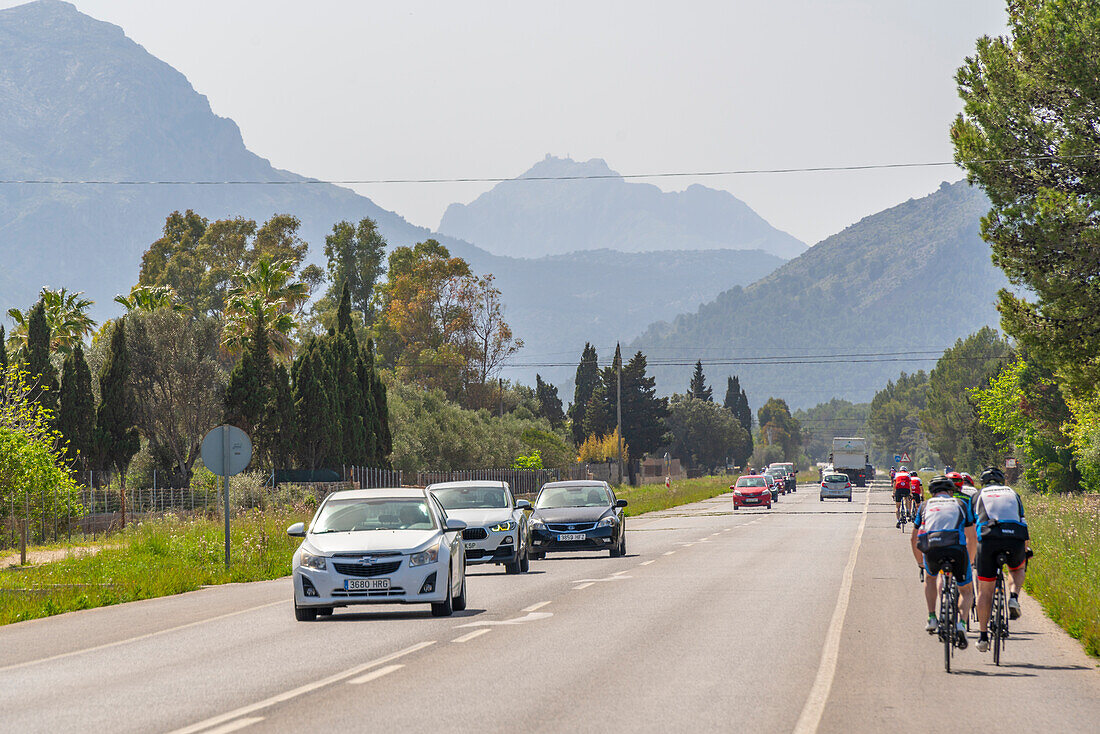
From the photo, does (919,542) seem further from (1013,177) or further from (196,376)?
→ (196,376)

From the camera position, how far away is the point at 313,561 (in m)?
16.1

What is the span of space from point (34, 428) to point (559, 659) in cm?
2160

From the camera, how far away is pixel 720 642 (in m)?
13.7

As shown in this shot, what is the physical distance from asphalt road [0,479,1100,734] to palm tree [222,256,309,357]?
36639 millimetres

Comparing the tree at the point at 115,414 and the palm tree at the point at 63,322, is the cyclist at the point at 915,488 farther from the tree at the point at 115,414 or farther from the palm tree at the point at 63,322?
the palm tree at the point at 63,322

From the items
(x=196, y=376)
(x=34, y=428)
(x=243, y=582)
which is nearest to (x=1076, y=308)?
(x=243, y=582)

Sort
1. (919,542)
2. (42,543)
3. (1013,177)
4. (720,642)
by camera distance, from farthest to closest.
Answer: (42,543), (1013,177), (720,642), (919,542)

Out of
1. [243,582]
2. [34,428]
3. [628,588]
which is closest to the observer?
[628,588]

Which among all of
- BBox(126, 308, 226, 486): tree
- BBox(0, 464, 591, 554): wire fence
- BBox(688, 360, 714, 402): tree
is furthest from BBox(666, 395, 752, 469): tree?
BBox(126, 308, 226, 486): tree

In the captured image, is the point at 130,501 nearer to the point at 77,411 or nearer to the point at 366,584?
the point at 77,411

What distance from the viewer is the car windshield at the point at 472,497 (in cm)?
2556

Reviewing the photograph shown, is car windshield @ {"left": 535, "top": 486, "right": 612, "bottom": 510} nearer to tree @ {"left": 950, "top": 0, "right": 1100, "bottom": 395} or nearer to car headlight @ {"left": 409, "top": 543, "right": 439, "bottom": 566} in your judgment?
tree @ {"left": 950, "top": 0, "right": 1100, "bottom": 395}

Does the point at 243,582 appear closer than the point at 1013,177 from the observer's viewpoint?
Yes

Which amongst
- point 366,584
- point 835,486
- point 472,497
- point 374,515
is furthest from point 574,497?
point 835,486
